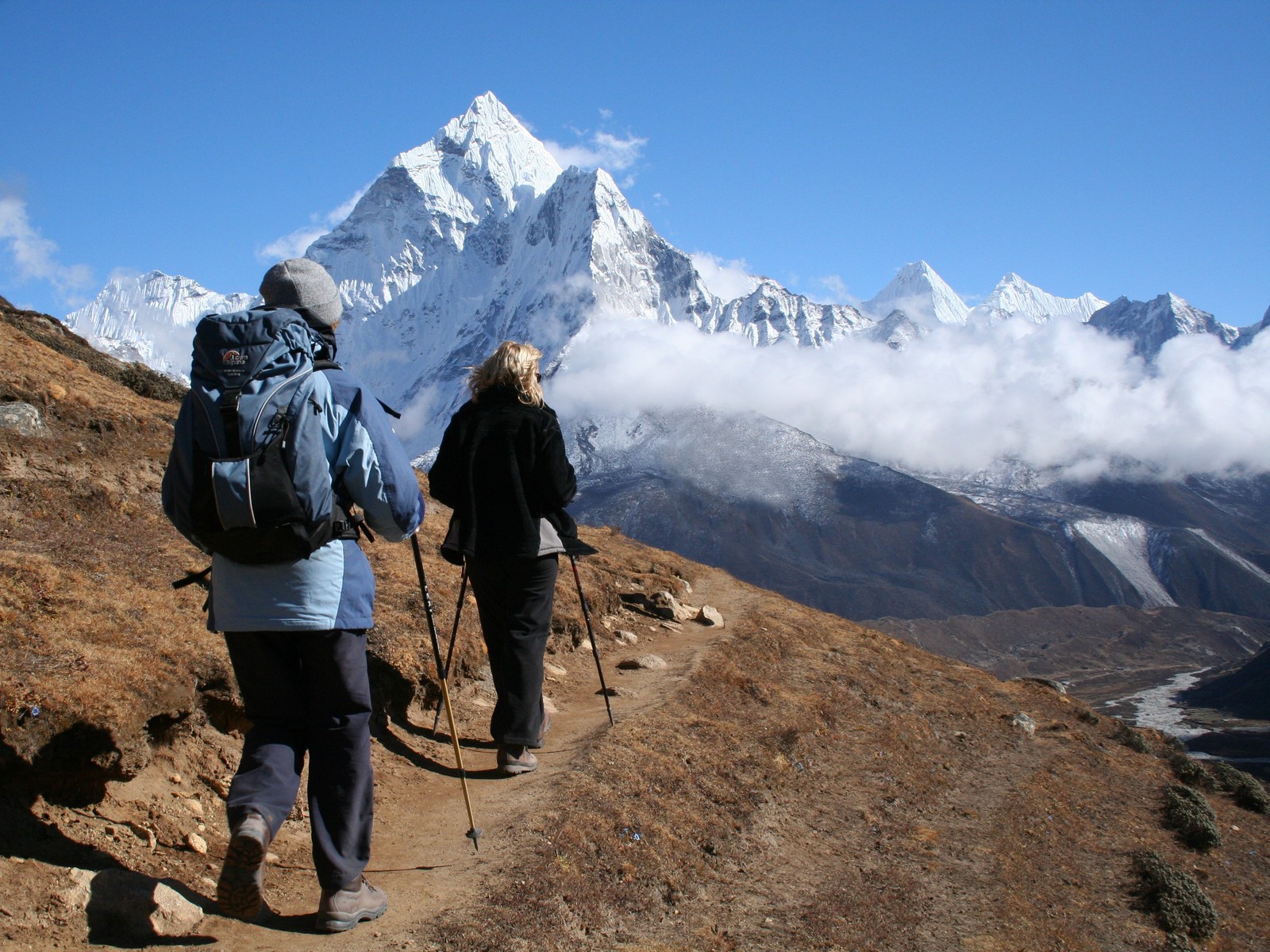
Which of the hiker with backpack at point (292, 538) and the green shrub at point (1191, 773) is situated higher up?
A: the hiker with backpack at point (292, 538)

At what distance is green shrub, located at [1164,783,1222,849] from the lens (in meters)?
12.3

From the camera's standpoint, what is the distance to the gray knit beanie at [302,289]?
4883 millimetres

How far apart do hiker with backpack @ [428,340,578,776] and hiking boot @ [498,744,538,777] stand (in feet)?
0.03

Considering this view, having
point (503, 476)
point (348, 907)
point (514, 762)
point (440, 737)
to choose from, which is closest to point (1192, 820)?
point (514, 762)

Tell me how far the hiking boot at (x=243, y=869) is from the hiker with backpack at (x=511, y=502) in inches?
131

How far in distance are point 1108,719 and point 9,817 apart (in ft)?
64.3

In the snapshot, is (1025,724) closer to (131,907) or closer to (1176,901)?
(1176,901)

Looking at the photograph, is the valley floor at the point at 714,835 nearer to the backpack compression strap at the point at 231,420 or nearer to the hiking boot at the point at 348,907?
the hiking boot at the point at 348,907

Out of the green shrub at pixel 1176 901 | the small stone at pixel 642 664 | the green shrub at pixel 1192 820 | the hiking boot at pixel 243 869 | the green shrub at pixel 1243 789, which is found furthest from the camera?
the green shrub at pixel 1243 789

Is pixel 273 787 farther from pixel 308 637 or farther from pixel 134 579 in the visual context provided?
pixel 134 579

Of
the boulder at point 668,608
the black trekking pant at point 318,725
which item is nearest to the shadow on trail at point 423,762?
the black trekking pant at point 318,725

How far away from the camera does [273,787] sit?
4.63 metres

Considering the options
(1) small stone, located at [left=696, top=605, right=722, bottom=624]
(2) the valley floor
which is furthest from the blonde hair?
(1) small stone, located at [left=696, top=605, right=722, bottom=624]

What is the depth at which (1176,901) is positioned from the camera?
372 inches
